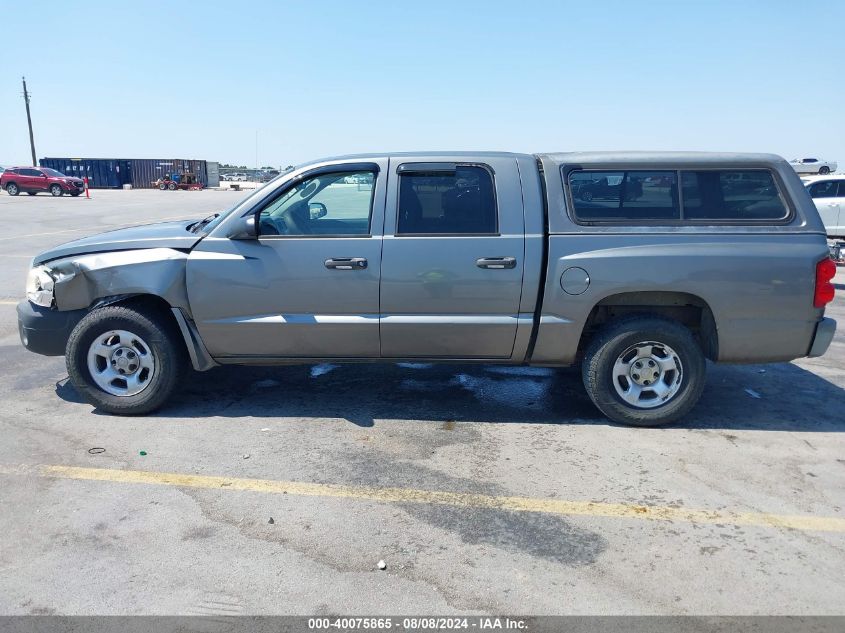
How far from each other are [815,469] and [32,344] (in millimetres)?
5569

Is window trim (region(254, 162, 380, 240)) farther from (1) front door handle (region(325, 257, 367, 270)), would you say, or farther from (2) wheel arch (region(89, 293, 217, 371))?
(2) wheel arch (region(89, 293, 217, 371))

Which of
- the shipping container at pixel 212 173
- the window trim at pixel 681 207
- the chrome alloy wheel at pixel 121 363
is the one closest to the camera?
the window trim at pixel 681 207

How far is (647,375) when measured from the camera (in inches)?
190

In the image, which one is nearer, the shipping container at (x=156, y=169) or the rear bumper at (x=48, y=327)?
the rear bumper at (x=48, y=327)

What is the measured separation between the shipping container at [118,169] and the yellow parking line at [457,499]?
55.4 metres

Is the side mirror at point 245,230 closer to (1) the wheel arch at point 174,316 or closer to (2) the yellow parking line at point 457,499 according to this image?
(1) the wheel arch at point 174,316

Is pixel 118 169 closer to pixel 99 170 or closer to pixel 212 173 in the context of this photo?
pixel 99 170

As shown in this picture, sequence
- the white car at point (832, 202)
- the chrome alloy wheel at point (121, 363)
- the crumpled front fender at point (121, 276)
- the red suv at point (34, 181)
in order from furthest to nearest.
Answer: the red suv at point (34, 181) < the white car at point (832, 202) < the chrome alloy wheel at point (121, 363) < the crumpled front fender at point (121, 276)

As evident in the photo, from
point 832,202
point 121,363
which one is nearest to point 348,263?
point 121,363

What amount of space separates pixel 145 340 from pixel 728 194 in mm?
4331

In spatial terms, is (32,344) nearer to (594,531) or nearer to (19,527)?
(19,527)

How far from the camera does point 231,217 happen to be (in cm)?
478

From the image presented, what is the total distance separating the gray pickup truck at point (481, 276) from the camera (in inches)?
181

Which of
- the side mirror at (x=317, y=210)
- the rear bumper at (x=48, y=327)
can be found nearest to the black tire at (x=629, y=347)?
the side mirror at (x=317, y=210)
